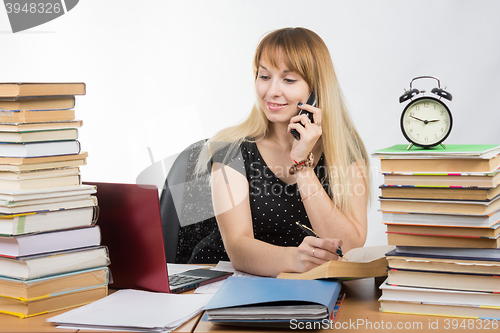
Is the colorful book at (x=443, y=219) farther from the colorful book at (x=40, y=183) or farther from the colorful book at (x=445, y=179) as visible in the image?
the colorful book at (x=40, y=183)

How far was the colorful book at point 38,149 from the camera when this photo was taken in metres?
1.08

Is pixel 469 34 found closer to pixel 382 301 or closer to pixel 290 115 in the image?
pixel 290 115

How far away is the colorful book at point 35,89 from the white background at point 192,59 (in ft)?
6.69

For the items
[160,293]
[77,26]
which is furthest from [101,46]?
[160,293]

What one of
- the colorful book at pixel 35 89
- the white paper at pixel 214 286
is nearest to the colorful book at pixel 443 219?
the white paper at pixel 214 286

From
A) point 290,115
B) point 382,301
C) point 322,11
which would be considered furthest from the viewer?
point 322,11

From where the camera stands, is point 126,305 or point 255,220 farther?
point 255,220

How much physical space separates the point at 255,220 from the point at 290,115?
426 millimetres

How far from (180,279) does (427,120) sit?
0.72 metres

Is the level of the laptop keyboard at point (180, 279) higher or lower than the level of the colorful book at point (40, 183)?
lower

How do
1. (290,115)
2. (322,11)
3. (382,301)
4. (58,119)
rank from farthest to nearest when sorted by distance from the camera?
(322,11), (290,115), (58,119), (382,301)

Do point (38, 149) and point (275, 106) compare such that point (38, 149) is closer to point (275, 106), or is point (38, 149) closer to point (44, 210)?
point (44, 210)

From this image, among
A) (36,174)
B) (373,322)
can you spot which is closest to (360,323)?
(373,322)

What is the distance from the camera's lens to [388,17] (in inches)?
122
